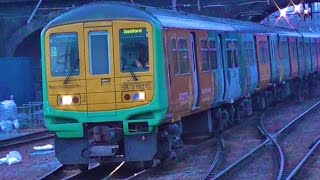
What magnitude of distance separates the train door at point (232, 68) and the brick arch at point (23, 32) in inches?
745

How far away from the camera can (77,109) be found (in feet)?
39.5

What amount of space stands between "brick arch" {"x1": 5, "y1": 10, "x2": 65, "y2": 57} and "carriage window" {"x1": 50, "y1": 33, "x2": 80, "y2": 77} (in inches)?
951

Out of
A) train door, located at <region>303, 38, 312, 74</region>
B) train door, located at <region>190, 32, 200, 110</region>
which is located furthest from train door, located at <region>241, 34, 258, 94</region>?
train door, located at <region>303, 38, 312, 74</region>

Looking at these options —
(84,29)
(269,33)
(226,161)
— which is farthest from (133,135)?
(269,33)

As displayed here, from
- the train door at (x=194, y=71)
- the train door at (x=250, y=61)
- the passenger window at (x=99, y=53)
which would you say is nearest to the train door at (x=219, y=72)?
the train door at (x=194, y=71)

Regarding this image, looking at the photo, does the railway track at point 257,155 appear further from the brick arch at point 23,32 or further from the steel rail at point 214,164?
the brick arch at point 23,32

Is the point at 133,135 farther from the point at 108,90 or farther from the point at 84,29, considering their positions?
the point at 84,29

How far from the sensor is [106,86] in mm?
11938

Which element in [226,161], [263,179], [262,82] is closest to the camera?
[263,179]

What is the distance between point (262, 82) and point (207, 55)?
7.64 meters

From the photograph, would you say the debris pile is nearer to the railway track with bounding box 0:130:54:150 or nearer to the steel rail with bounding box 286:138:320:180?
the railway track with bounding box 0:130:54:150

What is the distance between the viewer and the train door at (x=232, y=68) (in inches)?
692

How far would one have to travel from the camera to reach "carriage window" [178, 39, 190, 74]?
13438 millimetres

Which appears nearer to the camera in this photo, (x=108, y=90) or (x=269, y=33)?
(x=108, y=90)
